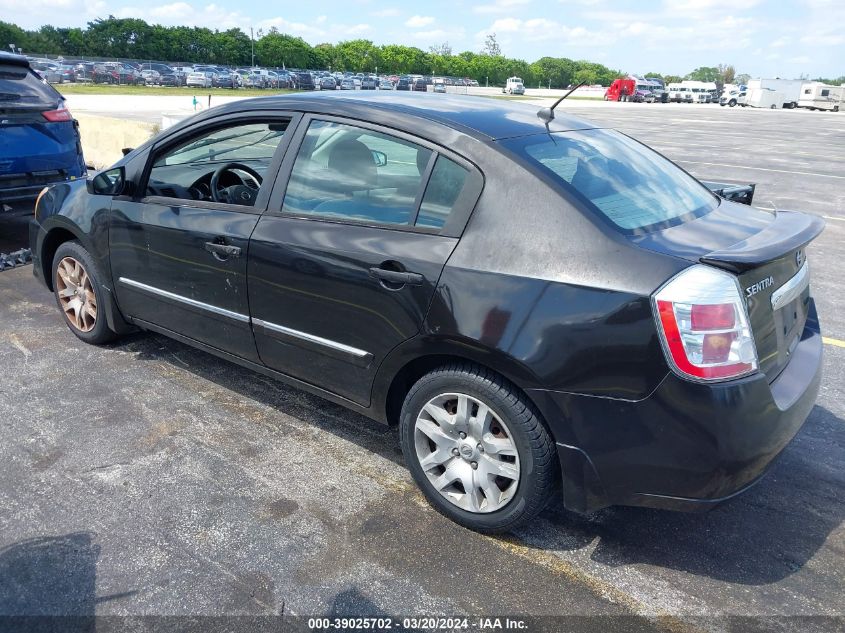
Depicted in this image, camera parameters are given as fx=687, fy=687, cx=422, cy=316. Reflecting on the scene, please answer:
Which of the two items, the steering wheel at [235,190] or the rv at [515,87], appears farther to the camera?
the rv at [515,87]

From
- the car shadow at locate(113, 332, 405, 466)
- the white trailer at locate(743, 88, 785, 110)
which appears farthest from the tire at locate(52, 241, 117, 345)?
the white trailer at locate(743, 88, 785, 110)

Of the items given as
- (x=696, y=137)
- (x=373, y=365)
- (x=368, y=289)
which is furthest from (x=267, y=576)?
(x=696, y=137)

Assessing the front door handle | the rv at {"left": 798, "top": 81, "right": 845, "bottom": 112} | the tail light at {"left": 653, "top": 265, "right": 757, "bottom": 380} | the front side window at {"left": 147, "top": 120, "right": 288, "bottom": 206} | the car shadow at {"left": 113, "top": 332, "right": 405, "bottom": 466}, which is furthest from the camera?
the rv at {"left": 798, "top": 81, "right": 845, "bottom": 112}

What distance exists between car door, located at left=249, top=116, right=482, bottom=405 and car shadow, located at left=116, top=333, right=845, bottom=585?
66cm

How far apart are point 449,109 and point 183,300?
1779mm

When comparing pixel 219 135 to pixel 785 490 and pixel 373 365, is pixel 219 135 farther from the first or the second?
pixel 785 490

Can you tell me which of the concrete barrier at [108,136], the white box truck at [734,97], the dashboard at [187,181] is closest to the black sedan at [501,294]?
the dashboard at [187,181]

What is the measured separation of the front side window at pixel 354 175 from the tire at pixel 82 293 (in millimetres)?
1858

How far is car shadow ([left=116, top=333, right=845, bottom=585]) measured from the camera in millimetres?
2693

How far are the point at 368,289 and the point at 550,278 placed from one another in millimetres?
816

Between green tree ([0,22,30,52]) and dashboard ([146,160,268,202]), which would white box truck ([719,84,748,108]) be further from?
green tree ([0,22,30,52])

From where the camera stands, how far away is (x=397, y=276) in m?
2.78

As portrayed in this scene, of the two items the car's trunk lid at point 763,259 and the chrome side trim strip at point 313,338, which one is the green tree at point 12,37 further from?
the car's trunk lid at point 763,259

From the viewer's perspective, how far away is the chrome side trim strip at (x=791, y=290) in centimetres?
258
